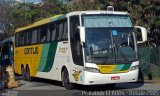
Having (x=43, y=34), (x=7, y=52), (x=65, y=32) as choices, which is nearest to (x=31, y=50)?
(x=43, y=34)

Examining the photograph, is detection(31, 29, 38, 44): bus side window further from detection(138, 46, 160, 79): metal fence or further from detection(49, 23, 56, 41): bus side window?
detection(138, 46, 160, 79): metal fence

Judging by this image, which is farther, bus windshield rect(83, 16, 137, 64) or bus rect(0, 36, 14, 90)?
bus rect(0, 36, 14, 90)

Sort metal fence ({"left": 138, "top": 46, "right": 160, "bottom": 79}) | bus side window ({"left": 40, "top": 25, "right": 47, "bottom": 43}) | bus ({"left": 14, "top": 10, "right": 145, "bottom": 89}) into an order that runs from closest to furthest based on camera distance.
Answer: bus ({"left": 14, "top": 10, "right": 145, "bottom": 89}) → bus side window ({"left": 40, "top": 25, "right": 47, "bottom": 43}) → metal fence ({"left": 138, "top": 46, "right": 160, "bottom": 79})

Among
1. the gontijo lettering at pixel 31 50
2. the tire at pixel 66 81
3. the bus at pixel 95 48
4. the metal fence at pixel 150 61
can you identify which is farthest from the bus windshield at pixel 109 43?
the metal fence at pixel 150 61

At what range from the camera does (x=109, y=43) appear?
1830 cm

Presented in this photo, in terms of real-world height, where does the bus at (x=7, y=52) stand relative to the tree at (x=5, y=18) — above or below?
below

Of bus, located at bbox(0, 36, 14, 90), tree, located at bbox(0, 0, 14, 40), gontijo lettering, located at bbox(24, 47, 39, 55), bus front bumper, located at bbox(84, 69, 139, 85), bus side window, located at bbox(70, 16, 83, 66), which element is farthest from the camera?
tree, located at bbox(0, 0, 14, 40)

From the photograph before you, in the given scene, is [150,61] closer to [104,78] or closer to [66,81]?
[66,81]

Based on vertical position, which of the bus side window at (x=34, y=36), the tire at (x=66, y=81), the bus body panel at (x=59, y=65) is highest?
the bus side window at (x=34, y=36)

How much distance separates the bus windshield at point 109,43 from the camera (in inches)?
708

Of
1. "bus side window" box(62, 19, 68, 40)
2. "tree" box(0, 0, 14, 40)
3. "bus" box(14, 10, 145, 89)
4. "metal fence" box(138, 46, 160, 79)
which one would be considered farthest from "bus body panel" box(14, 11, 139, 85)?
"tree" box(0, 0, 14, 40)

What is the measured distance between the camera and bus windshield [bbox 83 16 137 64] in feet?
59.0

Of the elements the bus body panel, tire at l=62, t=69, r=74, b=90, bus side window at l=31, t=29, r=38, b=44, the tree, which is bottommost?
tire at l=62, t=69, r=74, b=90

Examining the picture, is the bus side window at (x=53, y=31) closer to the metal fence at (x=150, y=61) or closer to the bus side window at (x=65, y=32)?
the bus side window at (x=65, y=32)
